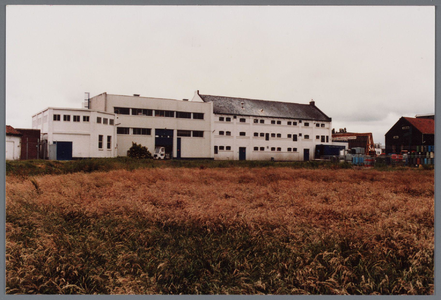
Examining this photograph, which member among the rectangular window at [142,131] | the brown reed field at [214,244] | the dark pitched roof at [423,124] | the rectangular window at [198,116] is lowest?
the brown reed field at [214,244]

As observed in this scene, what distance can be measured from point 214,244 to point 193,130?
2328 centimetres

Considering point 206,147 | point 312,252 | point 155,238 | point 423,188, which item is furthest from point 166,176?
point 206,147

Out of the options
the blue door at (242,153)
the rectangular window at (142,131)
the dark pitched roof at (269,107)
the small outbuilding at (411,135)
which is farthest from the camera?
the rectangular window at (142,131)

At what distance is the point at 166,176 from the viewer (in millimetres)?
10203

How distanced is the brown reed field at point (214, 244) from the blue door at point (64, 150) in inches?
323

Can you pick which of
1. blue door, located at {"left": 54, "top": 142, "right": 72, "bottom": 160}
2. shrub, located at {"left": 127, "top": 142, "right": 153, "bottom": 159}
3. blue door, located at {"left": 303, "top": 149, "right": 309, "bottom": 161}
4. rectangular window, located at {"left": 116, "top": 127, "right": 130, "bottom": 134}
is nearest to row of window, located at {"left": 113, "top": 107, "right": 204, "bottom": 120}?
rectangular window, located at {"left": 116, "top": 127, "right": 130, "bottom": 134}

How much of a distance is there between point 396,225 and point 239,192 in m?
3.86

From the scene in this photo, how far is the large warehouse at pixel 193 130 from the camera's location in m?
16.9

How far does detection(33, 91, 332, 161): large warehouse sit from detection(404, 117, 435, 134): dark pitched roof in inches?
326

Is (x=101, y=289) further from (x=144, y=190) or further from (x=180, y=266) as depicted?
(x=144, y=190)

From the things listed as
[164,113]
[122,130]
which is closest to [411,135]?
[122,130]

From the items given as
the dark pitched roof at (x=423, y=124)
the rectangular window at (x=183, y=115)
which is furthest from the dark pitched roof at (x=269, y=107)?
the rectangular window at (x=183, y=115)

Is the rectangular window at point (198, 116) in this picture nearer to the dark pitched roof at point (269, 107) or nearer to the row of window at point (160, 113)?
the row of window at point (160, 113)

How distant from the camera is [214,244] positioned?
14.0 ft
